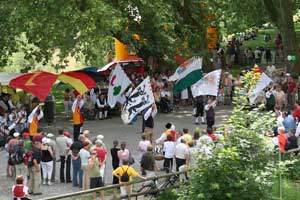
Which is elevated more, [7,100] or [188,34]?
[188,34]

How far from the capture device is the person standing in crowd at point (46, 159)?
17234 millimetres

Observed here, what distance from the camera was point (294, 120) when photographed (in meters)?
21.2

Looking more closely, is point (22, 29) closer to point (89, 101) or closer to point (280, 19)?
point (89, 101)

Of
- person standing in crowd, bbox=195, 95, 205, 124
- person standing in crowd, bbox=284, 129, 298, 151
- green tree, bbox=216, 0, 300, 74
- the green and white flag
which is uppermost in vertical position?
green tree, bbox=216, 0, 300, 74

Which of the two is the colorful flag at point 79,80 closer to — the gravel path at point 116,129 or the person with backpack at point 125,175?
the gravel path at point 116,129

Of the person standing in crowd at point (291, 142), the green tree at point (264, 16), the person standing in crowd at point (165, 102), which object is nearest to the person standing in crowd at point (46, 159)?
the person standing in crowd at point (291, 142)

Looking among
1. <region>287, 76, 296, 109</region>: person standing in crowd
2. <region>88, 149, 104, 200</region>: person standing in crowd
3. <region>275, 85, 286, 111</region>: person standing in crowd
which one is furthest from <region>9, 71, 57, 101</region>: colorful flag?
<region>287, 76, 296, 109</region>: person standing in crowd

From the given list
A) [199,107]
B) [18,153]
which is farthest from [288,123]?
[18,153]

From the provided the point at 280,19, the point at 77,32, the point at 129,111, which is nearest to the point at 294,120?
the point at 129,111

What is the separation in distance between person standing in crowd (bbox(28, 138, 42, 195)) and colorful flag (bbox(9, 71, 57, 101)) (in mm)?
5930

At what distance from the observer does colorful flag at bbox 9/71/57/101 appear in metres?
22.9

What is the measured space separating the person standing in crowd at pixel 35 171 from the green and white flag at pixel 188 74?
401 inches

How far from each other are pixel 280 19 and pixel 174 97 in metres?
6.79

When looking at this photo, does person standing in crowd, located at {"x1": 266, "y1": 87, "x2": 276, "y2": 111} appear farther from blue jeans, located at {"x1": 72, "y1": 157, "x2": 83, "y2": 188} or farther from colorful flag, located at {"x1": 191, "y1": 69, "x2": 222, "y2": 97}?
blue jeans, located at {"x1": 72, "y1": 157, "x2": 83, "y2": 188}
